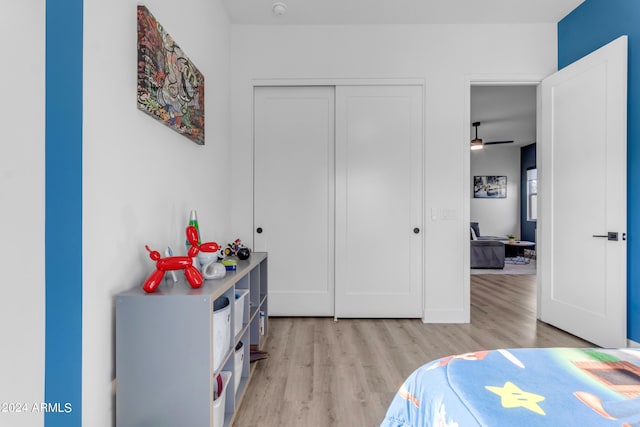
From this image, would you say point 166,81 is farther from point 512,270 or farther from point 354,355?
point 512,270

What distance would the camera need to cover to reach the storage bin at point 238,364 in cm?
155

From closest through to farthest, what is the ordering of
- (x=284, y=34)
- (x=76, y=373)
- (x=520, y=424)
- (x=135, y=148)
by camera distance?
1. (x=520, y=424)
2. (x=76, y=373)
3. (x=135, y=148)
4. (x=284, y=34)

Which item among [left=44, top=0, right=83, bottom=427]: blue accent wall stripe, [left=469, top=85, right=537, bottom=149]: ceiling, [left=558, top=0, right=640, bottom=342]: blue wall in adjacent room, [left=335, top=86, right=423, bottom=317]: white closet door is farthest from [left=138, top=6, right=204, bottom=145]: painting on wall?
[left=558, top=0, right=640, bottom=342]: blue wall in adjacent room

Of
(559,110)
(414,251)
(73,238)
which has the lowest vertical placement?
(414,251)

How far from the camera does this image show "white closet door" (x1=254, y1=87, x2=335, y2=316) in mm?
2975

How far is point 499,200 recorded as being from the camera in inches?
320

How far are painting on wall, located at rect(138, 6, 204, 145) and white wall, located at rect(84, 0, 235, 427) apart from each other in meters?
0.04

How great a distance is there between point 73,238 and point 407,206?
8.38ft

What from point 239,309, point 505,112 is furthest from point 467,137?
point 505,112

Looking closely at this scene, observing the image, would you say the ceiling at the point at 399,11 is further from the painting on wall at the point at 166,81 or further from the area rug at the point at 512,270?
the area rug at the point at 512,270

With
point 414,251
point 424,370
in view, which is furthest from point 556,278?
point 424,370

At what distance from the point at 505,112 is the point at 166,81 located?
5615 mm
